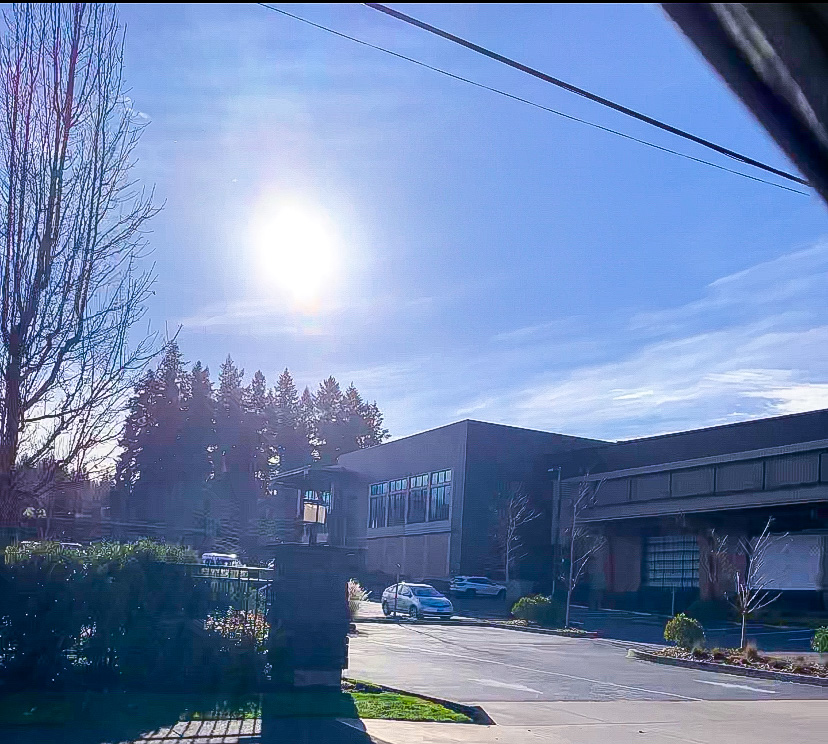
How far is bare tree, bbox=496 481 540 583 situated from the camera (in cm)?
5253

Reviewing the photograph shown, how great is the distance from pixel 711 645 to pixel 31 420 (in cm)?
2259

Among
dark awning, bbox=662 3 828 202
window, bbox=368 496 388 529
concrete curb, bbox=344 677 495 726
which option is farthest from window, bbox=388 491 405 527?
dark awning, bbox=662 3 828 202

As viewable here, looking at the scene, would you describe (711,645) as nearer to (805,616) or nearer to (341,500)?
(805,616)

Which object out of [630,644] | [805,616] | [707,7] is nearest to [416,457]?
[805,616]

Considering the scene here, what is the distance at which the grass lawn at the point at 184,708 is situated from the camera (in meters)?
10.7

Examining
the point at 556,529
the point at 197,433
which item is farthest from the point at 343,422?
the point at 556,529

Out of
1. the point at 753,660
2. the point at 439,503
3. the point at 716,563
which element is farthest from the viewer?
the point at 439,503

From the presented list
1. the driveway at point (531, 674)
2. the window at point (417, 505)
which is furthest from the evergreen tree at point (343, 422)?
the driveway at point (531, 674)

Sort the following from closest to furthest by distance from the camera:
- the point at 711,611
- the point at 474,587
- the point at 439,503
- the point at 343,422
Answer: the point at 711,611 → the point at 474,587 → the point at 439,503 → the point at 343,422

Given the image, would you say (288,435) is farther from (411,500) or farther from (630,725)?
(630,725)

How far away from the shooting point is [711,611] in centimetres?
4122

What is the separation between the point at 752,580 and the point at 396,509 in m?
29.4

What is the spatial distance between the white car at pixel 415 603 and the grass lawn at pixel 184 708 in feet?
81.3

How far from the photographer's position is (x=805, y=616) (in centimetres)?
3856
